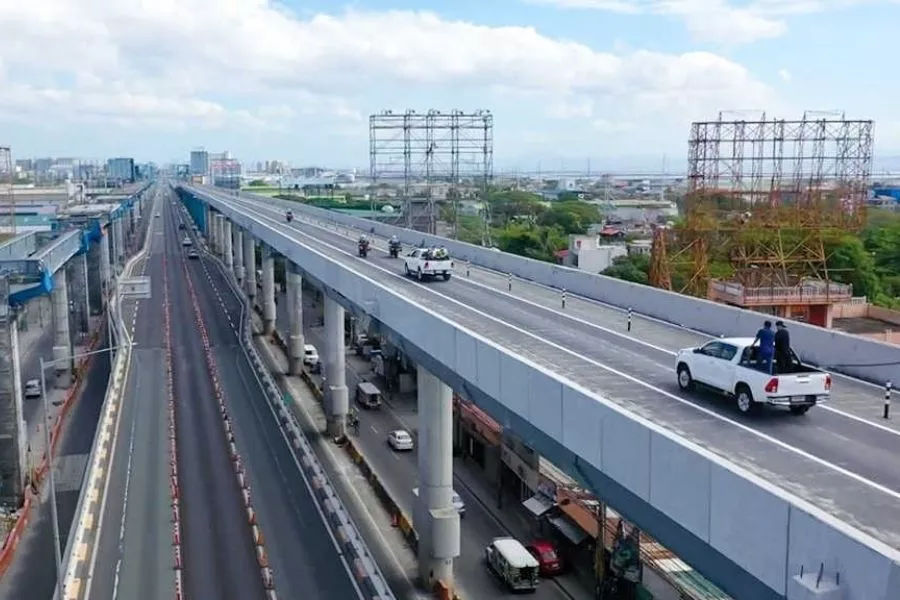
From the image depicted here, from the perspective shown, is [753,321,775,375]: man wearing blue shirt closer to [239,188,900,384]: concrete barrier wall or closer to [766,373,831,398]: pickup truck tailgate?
[766,373,831,398]: pickup truck tailgate

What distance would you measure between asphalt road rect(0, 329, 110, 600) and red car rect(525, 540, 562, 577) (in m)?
14.2

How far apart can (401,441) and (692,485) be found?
28.6m

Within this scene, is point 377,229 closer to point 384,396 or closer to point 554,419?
point 384,396

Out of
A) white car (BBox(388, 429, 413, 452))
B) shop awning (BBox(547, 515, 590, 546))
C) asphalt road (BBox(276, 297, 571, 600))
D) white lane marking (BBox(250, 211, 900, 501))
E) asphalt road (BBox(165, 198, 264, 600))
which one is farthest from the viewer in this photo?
white car (BBox(388, 429, 413, 452))

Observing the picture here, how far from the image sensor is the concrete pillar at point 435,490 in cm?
2589

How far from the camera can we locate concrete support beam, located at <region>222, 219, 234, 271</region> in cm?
10375

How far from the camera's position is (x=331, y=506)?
99.0 ft

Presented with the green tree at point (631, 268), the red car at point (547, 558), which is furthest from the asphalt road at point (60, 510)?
the green tree at point (631, 268)

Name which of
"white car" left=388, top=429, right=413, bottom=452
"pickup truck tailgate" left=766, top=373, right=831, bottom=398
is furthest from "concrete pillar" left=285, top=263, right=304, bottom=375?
"pickup truck tailgate" left=766, top=373, right=831, bottom=398

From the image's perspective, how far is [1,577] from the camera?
91.4 ft

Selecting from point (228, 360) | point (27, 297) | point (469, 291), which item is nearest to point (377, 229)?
point (228, 360)

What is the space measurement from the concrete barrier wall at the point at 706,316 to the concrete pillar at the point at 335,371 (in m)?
7.88

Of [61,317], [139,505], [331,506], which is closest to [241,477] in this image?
[139,505]

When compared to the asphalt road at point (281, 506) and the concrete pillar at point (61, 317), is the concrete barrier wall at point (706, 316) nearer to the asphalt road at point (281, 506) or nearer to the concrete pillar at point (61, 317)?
the asphalt road at point (281, 506)
